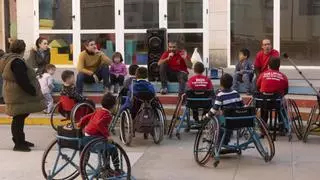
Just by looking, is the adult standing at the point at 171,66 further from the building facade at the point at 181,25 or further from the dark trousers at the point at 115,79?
the building facade at the point at 181,25

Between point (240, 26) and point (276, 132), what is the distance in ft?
18.2

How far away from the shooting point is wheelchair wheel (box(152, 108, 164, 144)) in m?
9.72

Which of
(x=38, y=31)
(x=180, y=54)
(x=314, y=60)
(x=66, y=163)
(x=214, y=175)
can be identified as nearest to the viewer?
(x=66, y=163)

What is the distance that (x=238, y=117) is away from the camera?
824cm

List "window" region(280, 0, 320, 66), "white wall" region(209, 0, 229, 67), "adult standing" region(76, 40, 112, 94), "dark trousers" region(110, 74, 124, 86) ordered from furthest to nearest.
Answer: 1. "white wall" region(209, 0, 229, 67)
2. "window" region(280, 0, 320, 66)
3. "dark trousers" region(110, 74, 124, 86)
4. "adult standing" region(76, 40, 112, 94)

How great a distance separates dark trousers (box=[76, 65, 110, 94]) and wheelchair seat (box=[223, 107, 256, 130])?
15.1ft

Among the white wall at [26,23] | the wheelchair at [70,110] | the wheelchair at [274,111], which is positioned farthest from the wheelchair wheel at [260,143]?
the white wall at [26,23]

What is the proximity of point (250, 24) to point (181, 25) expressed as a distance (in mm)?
1693

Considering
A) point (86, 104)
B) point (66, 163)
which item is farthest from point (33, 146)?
point (66, 163)

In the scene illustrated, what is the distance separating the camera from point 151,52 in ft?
44.0

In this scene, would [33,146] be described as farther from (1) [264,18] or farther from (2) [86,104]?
(1) [264,18]

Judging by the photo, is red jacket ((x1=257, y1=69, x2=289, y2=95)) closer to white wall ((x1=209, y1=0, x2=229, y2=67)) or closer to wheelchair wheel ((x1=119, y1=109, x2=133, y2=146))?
wheelchair wheel ((x1=119, y1=109, x2=133, y2=146))

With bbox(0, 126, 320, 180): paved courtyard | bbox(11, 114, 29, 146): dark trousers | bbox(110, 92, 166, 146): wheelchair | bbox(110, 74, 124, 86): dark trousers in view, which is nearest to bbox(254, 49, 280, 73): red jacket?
→ bbox(0, 126, 320, 180): paved courtyard

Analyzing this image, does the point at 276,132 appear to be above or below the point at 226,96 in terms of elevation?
below
